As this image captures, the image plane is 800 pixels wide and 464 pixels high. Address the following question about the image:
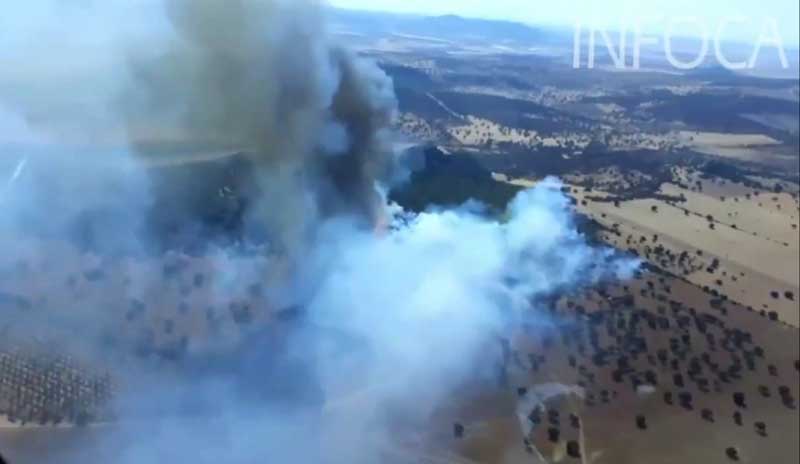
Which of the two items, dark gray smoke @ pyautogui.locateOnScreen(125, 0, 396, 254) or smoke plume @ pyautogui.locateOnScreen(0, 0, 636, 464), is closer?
smoke plume @ pyautogui.locateOnScreen(0, 0, 636, 464)

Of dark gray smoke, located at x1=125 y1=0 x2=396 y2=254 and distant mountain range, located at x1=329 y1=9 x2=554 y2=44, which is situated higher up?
distant mountain range, located at x1=329 y1=9 x2=554 y2=44

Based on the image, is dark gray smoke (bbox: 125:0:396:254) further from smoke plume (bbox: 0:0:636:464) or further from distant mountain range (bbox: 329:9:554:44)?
distant mountain range (bbox: 329:9:554:44)

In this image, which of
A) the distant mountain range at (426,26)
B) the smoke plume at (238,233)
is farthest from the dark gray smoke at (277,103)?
the distant mountain range at (426,26)

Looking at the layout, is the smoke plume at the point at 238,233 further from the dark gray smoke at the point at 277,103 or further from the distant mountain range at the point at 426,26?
the distant mountain range at the point at 426,26

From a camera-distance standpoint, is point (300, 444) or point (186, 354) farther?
point (186, 354)

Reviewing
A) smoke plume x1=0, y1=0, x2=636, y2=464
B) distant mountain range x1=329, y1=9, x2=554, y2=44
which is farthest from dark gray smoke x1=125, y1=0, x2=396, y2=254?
distant mountain range x1=329, y1=9, x2=554, y2=44

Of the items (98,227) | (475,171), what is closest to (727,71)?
(475,171)

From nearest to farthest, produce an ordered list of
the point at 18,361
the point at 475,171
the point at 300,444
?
the point at 300,444 < the point at 18,361 < the point at 475,171

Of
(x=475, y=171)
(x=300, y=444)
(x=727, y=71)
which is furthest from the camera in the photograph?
(x=475, y=171)

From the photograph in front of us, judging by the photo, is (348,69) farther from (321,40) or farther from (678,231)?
(678,231)
